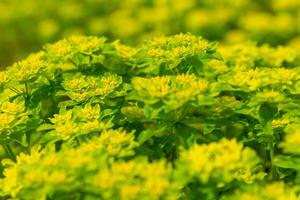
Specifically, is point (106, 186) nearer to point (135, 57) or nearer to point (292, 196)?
point (292, 196)

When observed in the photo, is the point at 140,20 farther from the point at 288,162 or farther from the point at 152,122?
the point at 288,162

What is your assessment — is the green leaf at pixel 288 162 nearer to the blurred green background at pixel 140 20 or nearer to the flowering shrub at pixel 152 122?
the flowering shrub at pixel 152 122

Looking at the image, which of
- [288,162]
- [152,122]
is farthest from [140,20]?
[288,162]

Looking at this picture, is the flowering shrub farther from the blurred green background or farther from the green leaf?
the blurred green background

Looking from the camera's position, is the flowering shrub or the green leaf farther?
the green leaf

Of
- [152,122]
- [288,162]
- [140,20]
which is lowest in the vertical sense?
[288,162]

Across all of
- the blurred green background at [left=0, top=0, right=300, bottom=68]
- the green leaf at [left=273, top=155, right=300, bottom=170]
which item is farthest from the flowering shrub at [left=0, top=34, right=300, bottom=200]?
the blurred green background at [left=0, top=0, right=300, bottom=68]
